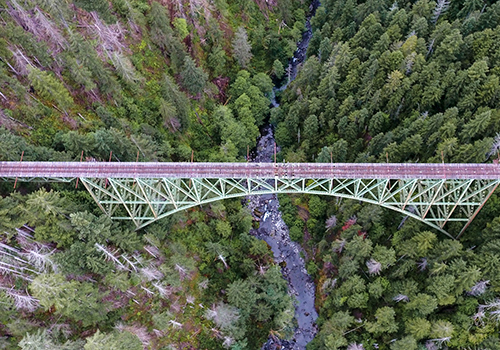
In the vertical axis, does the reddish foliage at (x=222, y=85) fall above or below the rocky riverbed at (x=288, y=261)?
above

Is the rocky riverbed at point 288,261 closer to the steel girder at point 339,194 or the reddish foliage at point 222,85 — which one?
the reddish foliage at point 222,85

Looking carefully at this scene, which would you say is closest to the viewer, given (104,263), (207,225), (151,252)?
(104,263)

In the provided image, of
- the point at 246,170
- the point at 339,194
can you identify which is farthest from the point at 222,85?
the point at 339,194

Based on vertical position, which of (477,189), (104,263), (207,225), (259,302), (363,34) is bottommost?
(259,302)

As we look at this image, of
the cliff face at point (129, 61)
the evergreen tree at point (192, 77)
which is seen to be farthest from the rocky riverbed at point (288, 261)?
the evergreen tree at point (192, 77)

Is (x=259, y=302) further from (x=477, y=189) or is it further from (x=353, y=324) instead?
(x=477, y=189)

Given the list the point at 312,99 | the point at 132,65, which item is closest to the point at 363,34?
the point at 312,99
